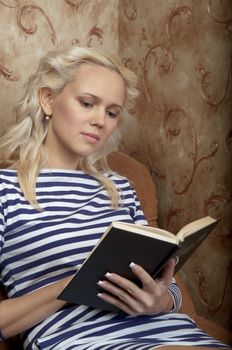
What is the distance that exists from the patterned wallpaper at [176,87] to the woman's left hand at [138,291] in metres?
0.49

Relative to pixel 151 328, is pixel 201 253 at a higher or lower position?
higher

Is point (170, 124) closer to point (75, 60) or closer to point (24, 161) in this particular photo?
point (75, 60)

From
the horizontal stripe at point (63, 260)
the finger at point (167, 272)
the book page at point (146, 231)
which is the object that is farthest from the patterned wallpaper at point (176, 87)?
the book page at point (146, 231)

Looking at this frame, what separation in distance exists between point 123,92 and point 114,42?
0.62 meters

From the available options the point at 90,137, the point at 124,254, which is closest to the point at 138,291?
the point at 124,254

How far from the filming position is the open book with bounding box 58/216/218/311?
3.07 ft

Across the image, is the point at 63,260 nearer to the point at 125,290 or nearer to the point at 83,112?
the point at 125,290

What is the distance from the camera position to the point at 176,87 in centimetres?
168

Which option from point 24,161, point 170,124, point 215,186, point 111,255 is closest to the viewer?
point 111,255

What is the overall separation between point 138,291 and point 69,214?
290 millimetres

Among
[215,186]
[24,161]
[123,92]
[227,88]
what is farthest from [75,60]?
[215,186]

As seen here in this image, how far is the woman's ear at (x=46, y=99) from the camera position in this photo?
1373 millimetres

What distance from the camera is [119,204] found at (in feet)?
4.60

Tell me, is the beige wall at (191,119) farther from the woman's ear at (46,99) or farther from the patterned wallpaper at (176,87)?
the woman's ear at (46,99)
